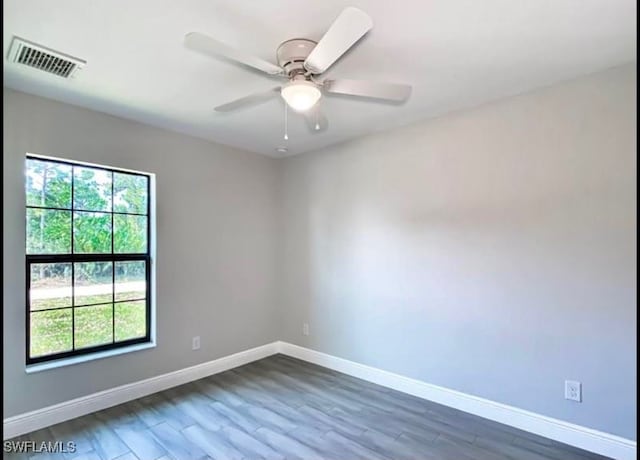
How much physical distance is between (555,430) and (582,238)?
132cm

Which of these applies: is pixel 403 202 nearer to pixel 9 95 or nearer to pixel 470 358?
pixel 470 358

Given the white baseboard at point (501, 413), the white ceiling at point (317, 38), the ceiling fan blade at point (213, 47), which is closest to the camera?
the ceiling fan blade at point (213, 47)

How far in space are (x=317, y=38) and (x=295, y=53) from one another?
0.47ft

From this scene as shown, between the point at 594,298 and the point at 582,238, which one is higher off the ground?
the point at 582,238

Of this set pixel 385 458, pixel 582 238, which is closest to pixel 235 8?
pixel 582 238

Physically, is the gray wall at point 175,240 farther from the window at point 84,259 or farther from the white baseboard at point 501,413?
the white baseboard at point 501,413

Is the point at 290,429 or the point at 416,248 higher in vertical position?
the point at 416,248

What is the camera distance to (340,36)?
176 centimetres

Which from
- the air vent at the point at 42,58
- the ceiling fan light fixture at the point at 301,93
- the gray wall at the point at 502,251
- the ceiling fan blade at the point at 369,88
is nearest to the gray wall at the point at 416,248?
the gray wall at the point at 502,251

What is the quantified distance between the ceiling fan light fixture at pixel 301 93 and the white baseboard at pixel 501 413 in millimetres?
2516

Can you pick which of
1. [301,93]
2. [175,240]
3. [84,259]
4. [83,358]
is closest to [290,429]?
[83,358]

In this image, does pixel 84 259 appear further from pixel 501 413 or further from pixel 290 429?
pixel 501 413

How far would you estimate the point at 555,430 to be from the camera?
2650 mm

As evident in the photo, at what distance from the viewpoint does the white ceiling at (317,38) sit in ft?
6.35
